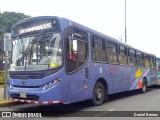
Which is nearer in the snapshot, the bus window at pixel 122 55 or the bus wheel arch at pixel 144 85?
the bus window at pixel 122 55

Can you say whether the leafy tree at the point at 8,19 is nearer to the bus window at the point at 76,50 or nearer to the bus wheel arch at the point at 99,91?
the bus wheel arch at the point at 99,91

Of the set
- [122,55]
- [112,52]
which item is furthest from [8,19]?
[112,52]

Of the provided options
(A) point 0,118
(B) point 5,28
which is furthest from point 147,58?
(B) point 5,28

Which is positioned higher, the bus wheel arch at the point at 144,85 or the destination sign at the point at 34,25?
the destination sign at the point at 34,25

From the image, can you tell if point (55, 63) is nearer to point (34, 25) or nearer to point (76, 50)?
point (76, 50)

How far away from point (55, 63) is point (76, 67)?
1.06m

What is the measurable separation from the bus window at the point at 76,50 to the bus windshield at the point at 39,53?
34cm

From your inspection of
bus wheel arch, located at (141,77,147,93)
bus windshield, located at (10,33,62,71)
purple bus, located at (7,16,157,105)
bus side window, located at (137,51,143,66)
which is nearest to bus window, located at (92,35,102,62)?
purple bus, located at (7,16,157,105)

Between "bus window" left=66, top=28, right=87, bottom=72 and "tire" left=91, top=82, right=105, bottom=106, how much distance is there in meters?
1.53

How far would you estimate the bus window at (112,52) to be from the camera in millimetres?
12672

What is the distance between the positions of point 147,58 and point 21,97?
493 inches

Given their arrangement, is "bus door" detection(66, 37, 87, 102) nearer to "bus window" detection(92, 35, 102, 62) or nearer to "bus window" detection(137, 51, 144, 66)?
"bus window" detection(92, 35, 102, 62)

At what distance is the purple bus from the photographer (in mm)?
8805

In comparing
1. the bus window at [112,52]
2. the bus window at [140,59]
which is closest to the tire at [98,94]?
the bus window at [112,52]
